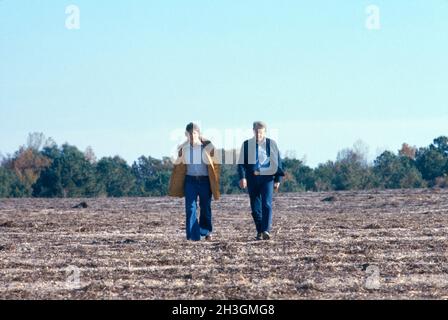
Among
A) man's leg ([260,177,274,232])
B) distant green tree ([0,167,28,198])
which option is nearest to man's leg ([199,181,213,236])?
man's leg ([260,177,274,232])

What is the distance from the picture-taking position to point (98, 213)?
29.0m

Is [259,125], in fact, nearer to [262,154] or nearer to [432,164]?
[262,154]

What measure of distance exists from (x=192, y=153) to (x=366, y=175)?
3384 cm

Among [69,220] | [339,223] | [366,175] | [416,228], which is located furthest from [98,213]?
[366,175]

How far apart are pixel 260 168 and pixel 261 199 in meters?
0.48

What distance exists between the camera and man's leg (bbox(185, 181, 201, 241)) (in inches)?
699

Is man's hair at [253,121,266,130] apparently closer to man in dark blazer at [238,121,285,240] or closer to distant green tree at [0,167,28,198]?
man in dark blazer at [238,121,285,240]

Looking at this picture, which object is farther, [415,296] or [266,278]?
[266,278]

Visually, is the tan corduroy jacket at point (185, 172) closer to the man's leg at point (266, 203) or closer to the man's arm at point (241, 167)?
the man's arm at point (241, 167)

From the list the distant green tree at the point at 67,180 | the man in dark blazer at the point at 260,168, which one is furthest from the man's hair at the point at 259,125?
the distant green tree at the point at 67,180

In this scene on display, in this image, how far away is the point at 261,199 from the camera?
59.3 ft

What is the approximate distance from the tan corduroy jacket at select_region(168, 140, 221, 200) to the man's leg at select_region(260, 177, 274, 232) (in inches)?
26.6
